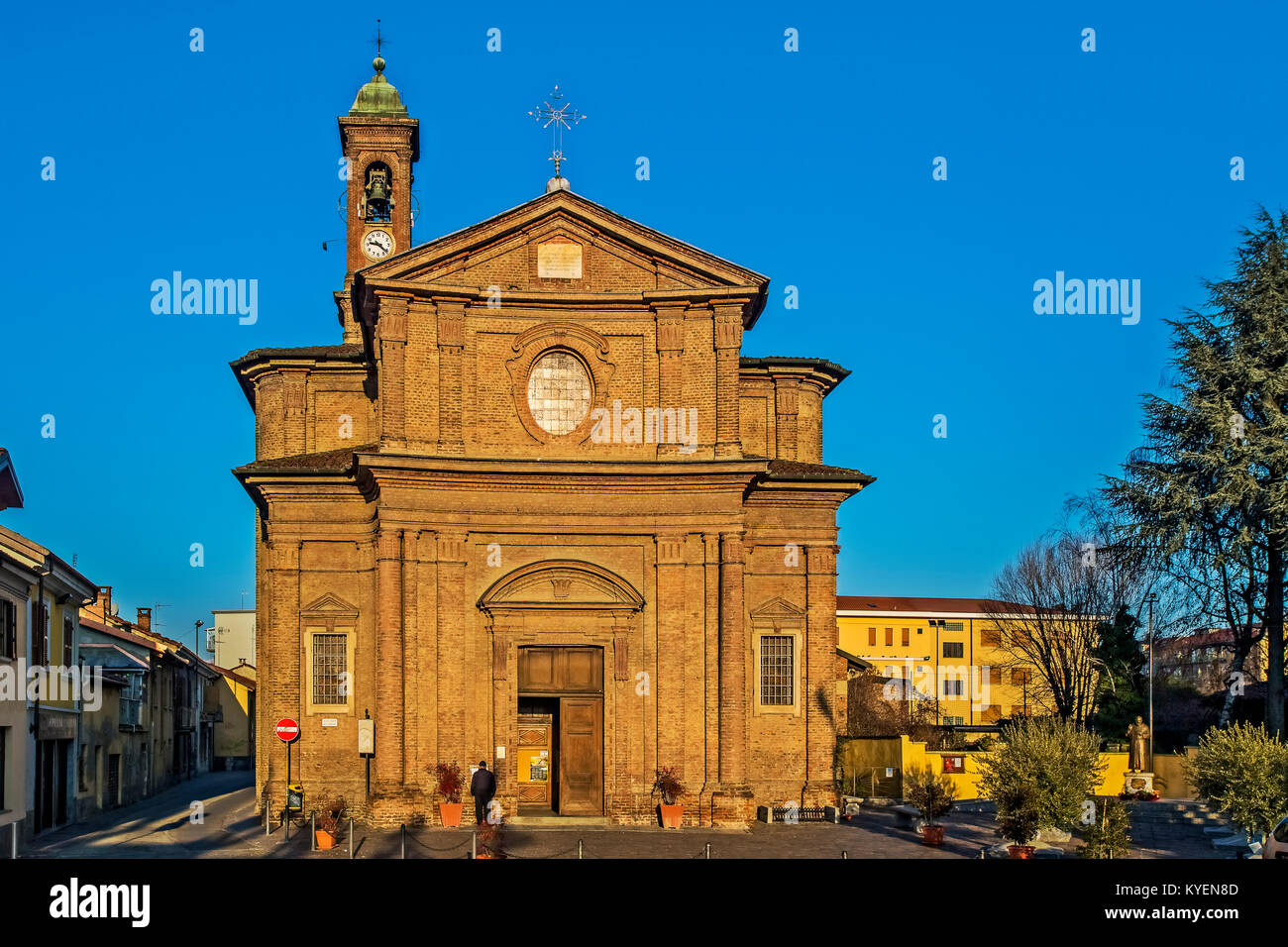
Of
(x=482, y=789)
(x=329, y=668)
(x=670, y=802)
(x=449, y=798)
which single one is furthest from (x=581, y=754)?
(x=329, y=668)

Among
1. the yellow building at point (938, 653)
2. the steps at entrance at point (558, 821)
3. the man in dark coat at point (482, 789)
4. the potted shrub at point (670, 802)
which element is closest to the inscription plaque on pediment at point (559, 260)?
the man in dark coat at point (482, 789)

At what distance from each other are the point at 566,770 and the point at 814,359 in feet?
40.5

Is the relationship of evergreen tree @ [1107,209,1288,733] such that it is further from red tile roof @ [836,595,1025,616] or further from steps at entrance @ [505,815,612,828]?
red tile roof @ [836,595,1025,616]

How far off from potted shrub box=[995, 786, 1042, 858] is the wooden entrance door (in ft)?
31.2

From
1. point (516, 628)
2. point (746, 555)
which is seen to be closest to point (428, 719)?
point (516, 628)

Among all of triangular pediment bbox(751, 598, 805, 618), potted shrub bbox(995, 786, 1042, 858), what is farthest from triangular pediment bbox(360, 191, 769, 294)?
potted shrub bbox(995, 786, 1042, 858)

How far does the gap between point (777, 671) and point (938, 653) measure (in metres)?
65.8

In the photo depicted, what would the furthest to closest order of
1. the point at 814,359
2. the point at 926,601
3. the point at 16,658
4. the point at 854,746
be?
the point at 926,601, the point at 854,746, the point at 814,359, the point at 16,658

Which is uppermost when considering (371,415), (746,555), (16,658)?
(371,415)

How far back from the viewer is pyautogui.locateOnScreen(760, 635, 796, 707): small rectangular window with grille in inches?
1265

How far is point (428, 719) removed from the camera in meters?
29.5

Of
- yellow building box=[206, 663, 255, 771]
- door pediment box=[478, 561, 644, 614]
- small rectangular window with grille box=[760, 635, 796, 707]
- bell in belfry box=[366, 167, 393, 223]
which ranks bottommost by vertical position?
yellow building box=[206, 663, 255, 771]
